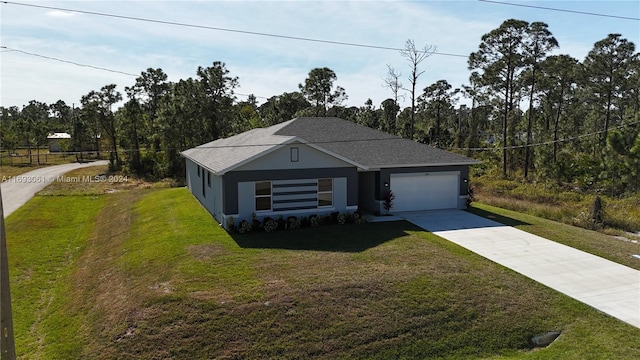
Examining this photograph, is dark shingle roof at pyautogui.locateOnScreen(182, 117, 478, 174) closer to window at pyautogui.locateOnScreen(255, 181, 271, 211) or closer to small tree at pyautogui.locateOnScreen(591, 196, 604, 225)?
window at pyautogui.locateOnScreen(255, 181, 271, 211)

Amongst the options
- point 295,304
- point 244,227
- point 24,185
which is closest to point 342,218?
point 244,227

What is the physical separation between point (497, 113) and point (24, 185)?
147ft

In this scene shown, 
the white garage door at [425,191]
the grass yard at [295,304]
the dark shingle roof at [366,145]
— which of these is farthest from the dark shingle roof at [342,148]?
the grass yard at [295,304]

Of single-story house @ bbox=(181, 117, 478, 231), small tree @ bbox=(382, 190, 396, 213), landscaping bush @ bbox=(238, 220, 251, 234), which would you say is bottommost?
landscaping bush @ bbox=(238, 220, 251, 234)

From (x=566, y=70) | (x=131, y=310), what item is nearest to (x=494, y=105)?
(x=566, y=70)

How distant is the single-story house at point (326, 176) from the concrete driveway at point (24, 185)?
1333 cm

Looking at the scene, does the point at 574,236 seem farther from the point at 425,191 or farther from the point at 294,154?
the point at 294,154

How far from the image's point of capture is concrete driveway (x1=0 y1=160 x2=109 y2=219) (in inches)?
1110

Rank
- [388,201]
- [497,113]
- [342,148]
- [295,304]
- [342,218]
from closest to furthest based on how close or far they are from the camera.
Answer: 1. [295,304]
2. [342,218]
3. [388,201]
4. [342,148]
5. [497,113]

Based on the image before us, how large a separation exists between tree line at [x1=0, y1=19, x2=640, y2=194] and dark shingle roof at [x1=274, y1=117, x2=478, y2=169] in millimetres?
12493

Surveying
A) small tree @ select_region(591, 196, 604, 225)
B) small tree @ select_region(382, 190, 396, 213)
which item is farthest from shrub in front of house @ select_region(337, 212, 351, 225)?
small tree @ select_region(591, 196, 604, 225)

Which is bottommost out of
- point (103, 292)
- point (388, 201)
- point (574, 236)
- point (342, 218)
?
point (103, 292)

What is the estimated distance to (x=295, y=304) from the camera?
34.8 feet

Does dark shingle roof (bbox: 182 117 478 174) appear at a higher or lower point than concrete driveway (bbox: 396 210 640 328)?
higher
